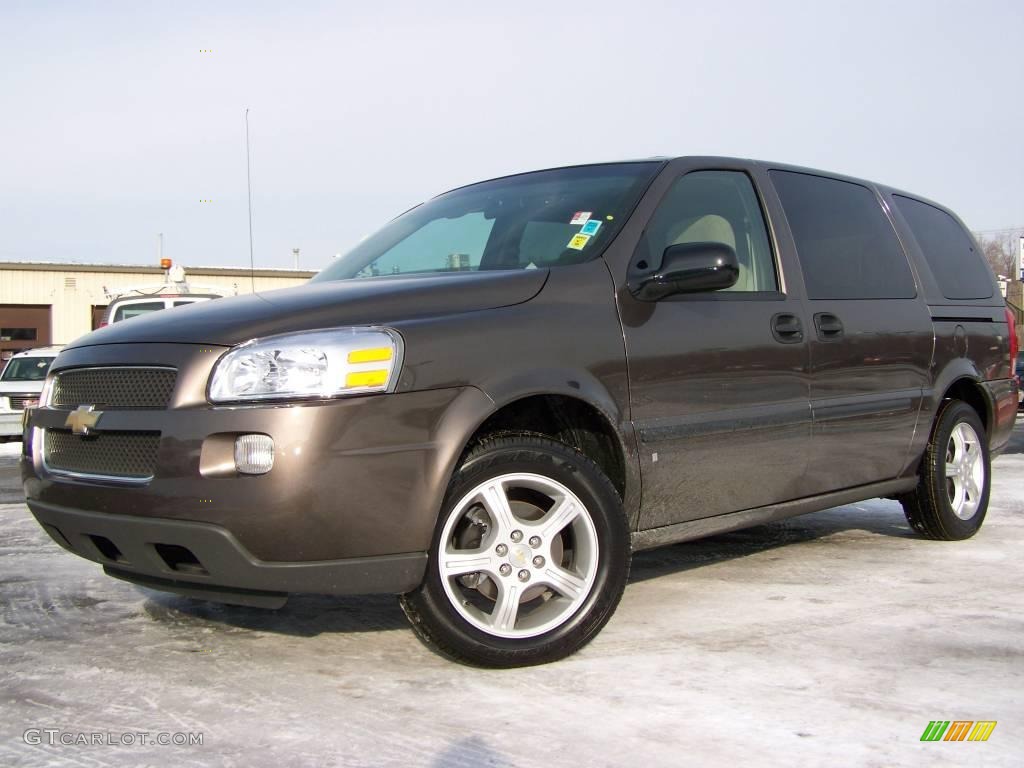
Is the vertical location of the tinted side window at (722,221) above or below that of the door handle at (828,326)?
above

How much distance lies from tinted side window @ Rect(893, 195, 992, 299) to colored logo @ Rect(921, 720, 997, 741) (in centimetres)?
312

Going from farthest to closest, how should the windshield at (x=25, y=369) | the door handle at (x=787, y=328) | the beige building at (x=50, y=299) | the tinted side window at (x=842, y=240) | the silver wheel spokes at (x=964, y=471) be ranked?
the beige building at (x=50, y=299)
the windshield at (x=25, y=369)
the silver wheel spokes at (x=964, y=471)
the tinted side window at (x=842, y=240)
the door handle at (x=787, y=328)

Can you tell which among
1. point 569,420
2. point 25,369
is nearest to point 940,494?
point 569,420

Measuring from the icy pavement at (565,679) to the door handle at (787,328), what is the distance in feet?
3.33

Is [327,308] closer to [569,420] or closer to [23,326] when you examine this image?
[569,420]

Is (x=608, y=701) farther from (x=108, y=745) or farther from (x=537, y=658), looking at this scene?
(x=108, y=745)

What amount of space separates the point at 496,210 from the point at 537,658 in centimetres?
193

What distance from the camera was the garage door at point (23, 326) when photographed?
31562 mm

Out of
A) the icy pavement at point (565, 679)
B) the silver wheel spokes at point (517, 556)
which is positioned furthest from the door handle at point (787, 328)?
the silver wheel spokes at point (517, 556)

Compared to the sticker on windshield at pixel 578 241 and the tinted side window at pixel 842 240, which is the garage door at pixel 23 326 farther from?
the sticker on windshield at pixel 578 241

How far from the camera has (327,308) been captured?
326 centimetres

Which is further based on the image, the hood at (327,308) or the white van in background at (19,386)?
the white van in background at (19,386)

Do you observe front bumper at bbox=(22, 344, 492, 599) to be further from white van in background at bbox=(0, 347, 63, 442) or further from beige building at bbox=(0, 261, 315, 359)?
beige building at bbox=(0, 261, 315, 359)

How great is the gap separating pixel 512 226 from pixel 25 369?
1426 cm
